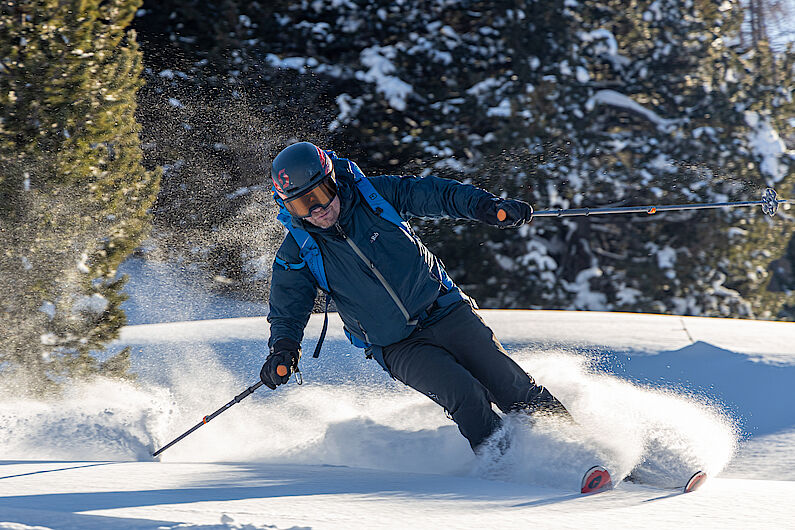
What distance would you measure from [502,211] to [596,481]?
1149 millimetres

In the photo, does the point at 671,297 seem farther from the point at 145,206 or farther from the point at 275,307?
the point at 275,307

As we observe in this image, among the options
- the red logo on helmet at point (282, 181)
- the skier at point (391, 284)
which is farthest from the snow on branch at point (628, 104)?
the red logo on helmet at point (282, 181)

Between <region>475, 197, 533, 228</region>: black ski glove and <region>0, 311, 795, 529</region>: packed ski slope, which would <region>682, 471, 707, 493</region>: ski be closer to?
<region>0, 311, 795, 529</region>: packed ski slope

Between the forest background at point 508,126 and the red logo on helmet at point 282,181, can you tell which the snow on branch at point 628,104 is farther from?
the red logo on helmet at point 282,181

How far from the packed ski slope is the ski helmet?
112 cm

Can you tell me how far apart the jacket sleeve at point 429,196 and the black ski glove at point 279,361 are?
776 mm

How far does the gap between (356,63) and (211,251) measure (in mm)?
2791

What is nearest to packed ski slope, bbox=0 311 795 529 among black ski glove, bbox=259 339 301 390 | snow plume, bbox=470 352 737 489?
snow plume, bbox=470 352 737 489

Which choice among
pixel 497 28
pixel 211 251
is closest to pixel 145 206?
pixel 211 251

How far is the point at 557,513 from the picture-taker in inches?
94.1

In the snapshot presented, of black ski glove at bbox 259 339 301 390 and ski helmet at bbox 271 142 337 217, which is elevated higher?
ski helmet at bbox 271 142 337 217

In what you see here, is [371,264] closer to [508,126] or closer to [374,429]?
[374,429]

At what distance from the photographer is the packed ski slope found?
7.67 ft

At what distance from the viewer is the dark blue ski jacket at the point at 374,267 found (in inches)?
125
